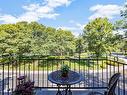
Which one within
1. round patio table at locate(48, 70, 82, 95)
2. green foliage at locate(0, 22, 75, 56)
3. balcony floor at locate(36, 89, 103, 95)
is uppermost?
green foliage at locate(0, 22, 75, 56)

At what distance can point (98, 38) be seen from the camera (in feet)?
→ 60.0

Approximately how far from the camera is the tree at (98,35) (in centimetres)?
1810

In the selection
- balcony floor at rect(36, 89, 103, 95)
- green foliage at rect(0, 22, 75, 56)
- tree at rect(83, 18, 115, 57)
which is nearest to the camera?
balcony floor at rect(36, 89, 103, 95)

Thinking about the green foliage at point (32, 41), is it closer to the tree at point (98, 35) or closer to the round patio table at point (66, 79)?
the tree at point (98, 35)

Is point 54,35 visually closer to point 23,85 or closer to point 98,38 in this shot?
point 98,38

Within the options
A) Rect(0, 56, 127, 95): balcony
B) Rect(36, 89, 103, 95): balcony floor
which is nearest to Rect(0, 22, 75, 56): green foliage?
Rect(0, 56, 127, 95): balcony

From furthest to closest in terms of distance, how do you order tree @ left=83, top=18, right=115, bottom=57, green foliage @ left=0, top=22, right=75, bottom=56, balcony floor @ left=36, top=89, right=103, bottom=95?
1. tree @ left=83, top=18, right=115, bottom=57
2. green foliage @ left=0, top=22, right=75, bottom=56
3. balcony floor @ left=36, top=89, right=103, bottom=95

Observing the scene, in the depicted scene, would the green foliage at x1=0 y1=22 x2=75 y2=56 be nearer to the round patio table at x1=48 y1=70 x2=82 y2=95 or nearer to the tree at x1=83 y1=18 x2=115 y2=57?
the tree at x1=83 y1=18 x2=115 y2=57

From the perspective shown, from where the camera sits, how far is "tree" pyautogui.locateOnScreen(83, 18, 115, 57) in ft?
59.4

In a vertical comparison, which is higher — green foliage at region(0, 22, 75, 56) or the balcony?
green foliage at region(0, 22, 75, 56)

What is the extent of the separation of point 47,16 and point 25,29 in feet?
43.8

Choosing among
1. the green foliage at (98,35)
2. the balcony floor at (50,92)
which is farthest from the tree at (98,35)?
the balcony floor at (50,92)

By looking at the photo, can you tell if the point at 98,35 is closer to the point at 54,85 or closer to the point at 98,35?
the point at 98,35

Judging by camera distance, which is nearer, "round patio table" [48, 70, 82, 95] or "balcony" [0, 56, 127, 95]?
"round patio table" [48, 70, 82, 95]
